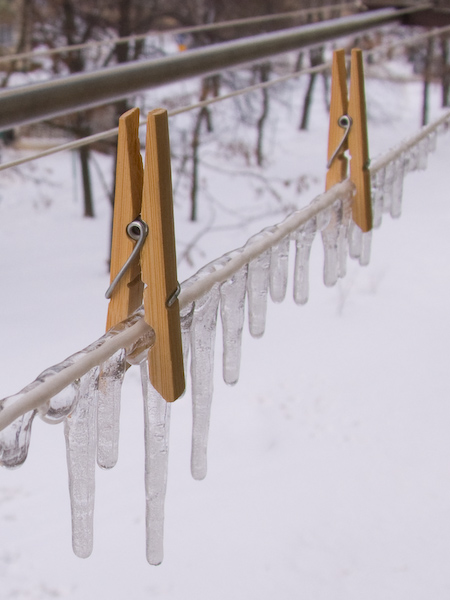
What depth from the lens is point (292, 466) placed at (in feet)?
5.55

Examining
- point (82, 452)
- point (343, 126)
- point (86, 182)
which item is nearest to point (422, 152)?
point (343, 126)

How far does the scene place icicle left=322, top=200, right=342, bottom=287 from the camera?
24.0 inches

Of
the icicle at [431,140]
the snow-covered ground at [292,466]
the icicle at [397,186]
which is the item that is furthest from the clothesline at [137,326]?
the snow-covered ground at [292,466]

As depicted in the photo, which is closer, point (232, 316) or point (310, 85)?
point (232, 316)

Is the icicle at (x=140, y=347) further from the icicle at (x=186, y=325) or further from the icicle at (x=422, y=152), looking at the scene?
the icicle at (x=422, y=152)

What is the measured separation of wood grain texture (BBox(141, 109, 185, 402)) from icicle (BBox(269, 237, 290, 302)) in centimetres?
14

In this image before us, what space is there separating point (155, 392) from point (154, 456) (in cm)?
5

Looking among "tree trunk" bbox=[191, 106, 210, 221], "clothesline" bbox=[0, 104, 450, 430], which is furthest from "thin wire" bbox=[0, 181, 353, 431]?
"tree trunk" bbox=[191, 106, 210, 221]

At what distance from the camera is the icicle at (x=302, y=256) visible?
54cm

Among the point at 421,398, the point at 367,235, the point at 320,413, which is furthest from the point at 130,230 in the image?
the point at 320,413

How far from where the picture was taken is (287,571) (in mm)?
1413

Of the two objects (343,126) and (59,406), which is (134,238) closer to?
(59,406)

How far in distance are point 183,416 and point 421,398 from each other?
708mm

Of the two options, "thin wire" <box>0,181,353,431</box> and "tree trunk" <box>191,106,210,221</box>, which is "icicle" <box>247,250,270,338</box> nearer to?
"thin wire" <box>0,181,353,431</box>
